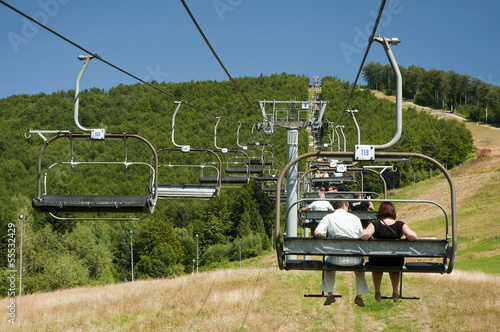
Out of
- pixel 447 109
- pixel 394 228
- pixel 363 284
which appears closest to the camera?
pixel 394 228

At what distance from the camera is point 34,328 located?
24.0 metres

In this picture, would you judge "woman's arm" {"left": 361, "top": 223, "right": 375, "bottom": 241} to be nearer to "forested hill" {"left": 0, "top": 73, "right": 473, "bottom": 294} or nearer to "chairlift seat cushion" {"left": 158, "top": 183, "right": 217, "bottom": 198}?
"chairlift seat cushion" {"left": 158, "top": 183, "right": 217, "bottom": 198}

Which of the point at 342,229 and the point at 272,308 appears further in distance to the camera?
the point at 272,308

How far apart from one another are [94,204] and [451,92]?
170 m

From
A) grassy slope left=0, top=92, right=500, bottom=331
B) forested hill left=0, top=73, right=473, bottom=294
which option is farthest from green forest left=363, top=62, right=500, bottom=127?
grassy slope left=0, top=92, right=500, bottom=331

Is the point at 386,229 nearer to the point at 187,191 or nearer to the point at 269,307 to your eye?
the point at 187,191

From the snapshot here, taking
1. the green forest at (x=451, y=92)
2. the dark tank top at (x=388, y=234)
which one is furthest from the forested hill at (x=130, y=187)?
the dark tank top at (x=388, y=234)

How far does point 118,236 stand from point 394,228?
8578 centimetres

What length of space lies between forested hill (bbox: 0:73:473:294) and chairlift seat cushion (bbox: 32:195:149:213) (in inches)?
2141

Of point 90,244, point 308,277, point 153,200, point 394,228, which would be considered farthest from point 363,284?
point 90,244

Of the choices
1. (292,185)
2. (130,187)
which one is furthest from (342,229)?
(130,187)

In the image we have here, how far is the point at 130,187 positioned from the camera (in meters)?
77.3

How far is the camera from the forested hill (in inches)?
2616

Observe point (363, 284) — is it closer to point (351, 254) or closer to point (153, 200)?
point (351, 254)
